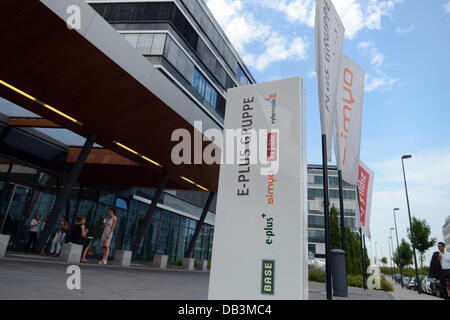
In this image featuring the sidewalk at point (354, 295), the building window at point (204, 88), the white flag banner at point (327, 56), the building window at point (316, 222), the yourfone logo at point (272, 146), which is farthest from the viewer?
the building window at point (316, 222)

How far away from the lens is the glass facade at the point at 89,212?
42.3 ft

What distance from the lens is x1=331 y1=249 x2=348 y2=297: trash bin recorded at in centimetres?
925

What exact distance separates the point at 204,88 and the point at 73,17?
71.7 ft

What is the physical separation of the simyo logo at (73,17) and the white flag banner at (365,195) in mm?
12267

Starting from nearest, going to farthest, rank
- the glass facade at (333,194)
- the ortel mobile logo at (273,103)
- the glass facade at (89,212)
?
the ortel mobile logo at (273,103) < the glass facade at (89,212) < the glass facade at (333,194)

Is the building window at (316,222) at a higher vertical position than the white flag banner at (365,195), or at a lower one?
higher

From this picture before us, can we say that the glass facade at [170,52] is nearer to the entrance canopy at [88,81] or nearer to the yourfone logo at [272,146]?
the entrance canopy at [88,81]

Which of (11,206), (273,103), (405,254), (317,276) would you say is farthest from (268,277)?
(405,254)

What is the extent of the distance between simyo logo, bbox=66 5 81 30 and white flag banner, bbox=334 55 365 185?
256 inches

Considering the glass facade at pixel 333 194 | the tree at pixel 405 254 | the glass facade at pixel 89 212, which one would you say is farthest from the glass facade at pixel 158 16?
the glass facade at pixel 333 194

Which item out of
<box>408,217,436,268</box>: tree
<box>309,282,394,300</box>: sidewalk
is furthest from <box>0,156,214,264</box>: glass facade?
<box>408,217,436,268</box>: tree

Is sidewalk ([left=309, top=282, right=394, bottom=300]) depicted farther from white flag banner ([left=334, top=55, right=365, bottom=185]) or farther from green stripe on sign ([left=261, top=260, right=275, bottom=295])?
green stripe on sign ([left=261, top=260, right=275, bottom=295])
